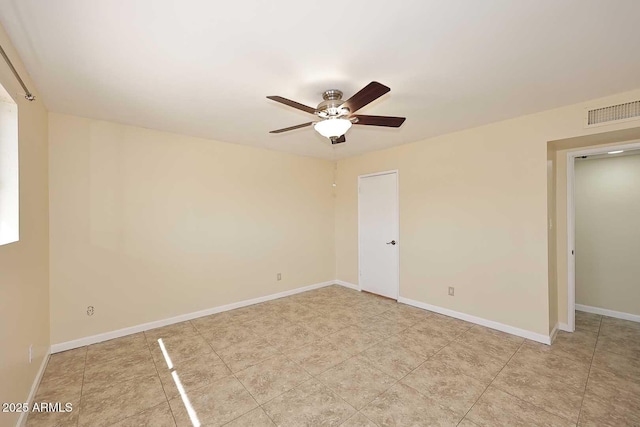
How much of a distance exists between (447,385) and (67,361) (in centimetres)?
351

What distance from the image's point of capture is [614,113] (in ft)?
7.95

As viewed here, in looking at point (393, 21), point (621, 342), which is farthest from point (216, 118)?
point (621, 342)

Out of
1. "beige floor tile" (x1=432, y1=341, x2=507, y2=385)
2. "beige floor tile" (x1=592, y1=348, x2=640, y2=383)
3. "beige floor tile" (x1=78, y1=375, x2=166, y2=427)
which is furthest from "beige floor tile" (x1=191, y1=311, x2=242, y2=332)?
"beige floor tile" (x1=592, y1=348, x2=640, y2=383)

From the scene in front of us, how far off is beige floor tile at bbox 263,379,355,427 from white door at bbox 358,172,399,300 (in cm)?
249

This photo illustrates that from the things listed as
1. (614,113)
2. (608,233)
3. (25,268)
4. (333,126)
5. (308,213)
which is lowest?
(25,268)

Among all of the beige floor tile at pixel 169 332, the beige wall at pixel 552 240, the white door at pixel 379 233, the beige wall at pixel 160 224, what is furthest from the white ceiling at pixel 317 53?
the beige floor tile at pixel 169 332

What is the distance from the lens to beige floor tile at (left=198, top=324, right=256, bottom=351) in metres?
2.88

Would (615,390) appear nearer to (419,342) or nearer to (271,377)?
(419,342)

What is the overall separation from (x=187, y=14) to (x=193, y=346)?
116 inches

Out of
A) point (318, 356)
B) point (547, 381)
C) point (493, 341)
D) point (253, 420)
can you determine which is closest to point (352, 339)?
point (318, 356)

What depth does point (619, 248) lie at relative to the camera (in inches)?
138

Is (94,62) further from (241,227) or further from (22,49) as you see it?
(241,227)

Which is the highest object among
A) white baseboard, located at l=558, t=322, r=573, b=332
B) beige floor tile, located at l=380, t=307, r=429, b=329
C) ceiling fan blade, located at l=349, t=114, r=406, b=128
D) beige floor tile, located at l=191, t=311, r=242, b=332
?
ceiling fan blade, located at l=349, t=114, r=406, b=128

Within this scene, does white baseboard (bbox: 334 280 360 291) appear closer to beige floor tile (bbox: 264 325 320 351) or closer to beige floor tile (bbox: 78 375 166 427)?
beige floor tile (bbox: 264 325 320 351)
